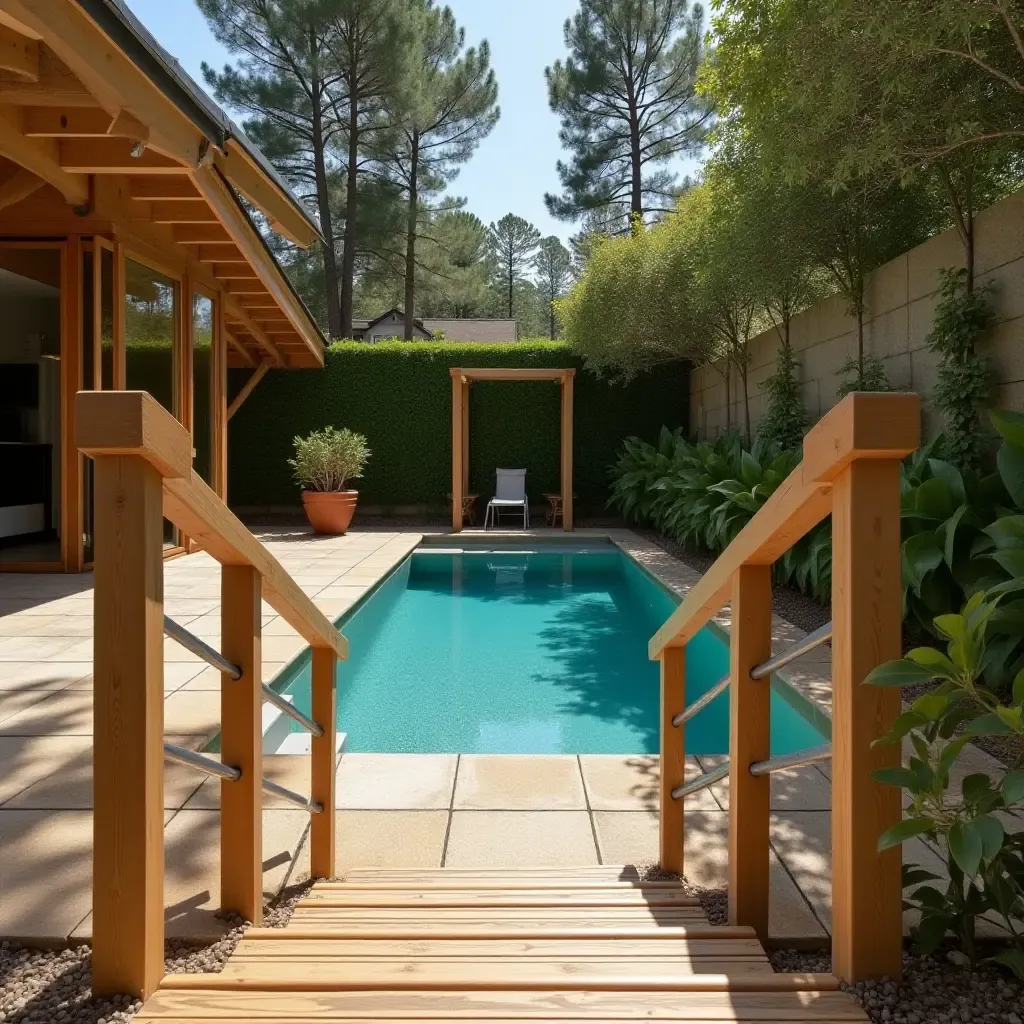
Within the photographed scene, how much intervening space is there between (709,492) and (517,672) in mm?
3444

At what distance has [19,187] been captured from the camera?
20.5 feet

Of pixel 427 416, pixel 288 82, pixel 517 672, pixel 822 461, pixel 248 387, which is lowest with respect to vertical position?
pixel 517 672

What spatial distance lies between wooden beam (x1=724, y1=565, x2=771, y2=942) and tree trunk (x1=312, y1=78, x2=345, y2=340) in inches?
646

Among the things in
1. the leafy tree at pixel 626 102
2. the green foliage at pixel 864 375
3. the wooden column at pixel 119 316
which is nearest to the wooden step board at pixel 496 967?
the green foliage at pixel 864 375

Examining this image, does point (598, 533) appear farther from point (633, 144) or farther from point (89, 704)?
point (633, 144)

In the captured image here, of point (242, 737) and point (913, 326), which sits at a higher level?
point (913, 326)

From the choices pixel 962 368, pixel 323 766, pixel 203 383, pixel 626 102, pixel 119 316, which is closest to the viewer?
pixel 323 766

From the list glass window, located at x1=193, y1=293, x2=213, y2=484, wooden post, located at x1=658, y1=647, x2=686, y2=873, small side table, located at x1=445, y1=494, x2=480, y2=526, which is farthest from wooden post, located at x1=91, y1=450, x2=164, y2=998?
small side table, located at x1=445, y1=494, x2=480, y2=526

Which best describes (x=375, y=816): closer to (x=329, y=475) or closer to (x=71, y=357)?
(x=71, y=357)

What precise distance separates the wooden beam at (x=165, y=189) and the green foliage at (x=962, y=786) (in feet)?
21.9

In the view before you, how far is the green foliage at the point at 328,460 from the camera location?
35.3 ft

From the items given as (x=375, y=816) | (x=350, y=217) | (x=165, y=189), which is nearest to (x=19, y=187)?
(x=165, y=189)

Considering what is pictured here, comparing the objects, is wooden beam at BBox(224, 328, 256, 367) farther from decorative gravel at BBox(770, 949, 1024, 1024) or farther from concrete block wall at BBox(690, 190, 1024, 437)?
decorative gravel at BBox(770, 949, 1024, 1024)

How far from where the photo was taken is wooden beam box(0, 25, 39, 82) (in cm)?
437
